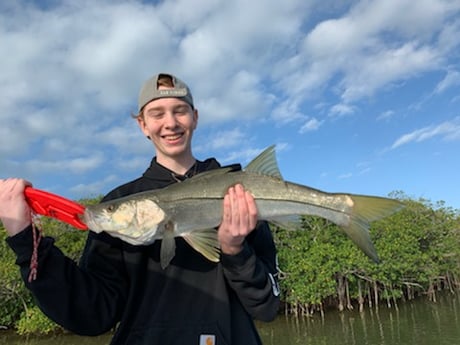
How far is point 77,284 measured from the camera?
2.80 m

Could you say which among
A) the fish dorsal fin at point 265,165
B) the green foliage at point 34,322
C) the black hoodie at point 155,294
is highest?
the fish dorsal fin at point 265,165

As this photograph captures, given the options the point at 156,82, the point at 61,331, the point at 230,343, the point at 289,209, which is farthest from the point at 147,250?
the point at 61,331

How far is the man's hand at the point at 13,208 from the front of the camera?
2576mm

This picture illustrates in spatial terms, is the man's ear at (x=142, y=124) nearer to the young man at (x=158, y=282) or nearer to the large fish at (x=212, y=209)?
the young man at (x=158, y=282)

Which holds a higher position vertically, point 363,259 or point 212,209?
point 363,259

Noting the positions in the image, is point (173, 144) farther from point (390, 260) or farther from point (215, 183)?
point (390, 260)

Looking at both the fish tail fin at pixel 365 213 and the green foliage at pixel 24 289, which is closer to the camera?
the fish tail fin at pixel 365 213

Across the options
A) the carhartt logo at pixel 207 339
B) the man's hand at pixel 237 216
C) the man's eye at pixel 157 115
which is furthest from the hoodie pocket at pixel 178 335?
the man's eye at pixel 157 115

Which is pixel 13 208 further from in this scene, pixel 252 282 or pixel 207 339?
pixel 252 282

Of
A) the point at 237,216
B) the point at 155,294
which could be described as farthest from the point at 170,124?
the point at 155,294

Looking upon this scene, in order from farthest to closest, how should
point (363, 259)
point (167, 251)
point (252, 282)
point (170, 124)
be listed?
1. point (363, 259)
2. point (170, 124)
3. point (252, 282)
4. point (167, 251)

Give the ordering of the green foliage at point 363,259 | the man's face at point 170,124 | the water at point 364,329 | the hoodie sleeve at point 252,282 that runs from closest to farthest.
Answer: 1. the hoodie sleeve at point 252,282
2. the man's face at point 170,124
3. the water at point 364,329
4. the green foliage at point 363,259

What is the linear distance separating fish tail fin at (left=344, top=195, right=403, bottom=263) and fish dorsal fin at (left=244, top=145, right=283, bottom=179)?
0.61 meters

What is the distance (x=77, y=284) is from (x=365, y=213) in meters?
2.05
